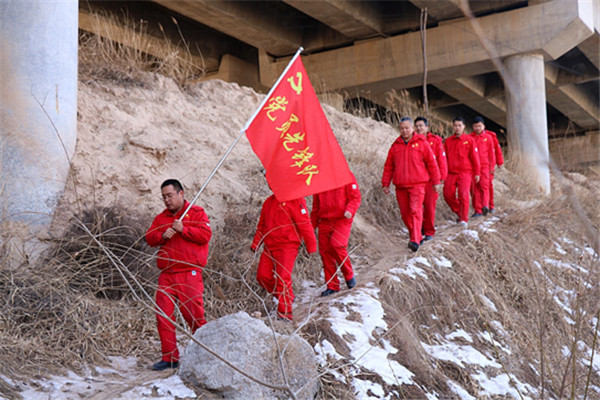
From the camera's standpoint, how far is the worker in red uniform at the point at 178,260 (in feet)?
16.2

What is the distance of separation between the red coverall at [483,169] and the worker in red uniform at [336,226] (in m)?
4.10

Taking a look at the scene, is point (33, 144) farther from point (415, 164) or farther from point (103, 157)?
point (415, 164)

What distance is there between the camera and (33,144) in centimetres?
627

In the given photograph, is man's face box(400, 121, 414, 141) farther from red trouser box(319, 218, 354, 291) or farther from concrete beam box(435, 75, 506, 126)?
concrete beam box(435, 75, 506, 126)

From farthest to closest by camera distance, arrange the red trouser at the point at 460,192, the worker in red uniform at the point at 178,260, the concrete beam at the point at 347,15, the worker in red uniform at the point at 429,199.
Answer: the concrete beam at the point at 347,15
the red trouser at the point at 460,192
the worker in red uniform at the point at 429,199
the worker in red uniform at the point at 178,260

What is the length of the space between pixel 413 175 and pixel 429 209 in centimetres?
81

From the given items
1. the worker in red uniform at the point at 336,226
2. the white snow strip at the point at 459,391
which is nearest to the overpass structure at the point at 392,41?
the worker in red uniform at the point at 336,226

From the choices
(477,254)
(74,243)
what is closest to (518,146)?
(477,254)

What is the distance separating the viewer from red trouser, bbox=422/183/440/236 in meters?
8.20

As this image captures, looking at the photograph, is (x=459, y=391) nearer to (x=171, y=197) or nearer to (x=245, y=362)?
(x=245, y=362)

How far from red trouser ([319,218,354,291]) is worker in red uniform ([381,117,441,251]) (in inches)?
55.9

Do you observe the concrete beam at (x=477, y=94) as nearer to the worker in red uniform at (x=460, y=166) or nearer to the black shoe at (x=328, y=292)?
the worker in red uniform at (x=460, y=166)

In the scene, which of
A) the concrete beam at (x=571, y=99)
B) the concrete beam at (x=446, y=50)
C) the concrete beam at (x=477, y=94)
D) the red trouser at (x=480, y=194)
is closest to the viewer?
the red trouser at (x=480, y=194)

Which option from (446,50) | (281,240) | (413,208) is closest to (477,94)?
(446,50)
